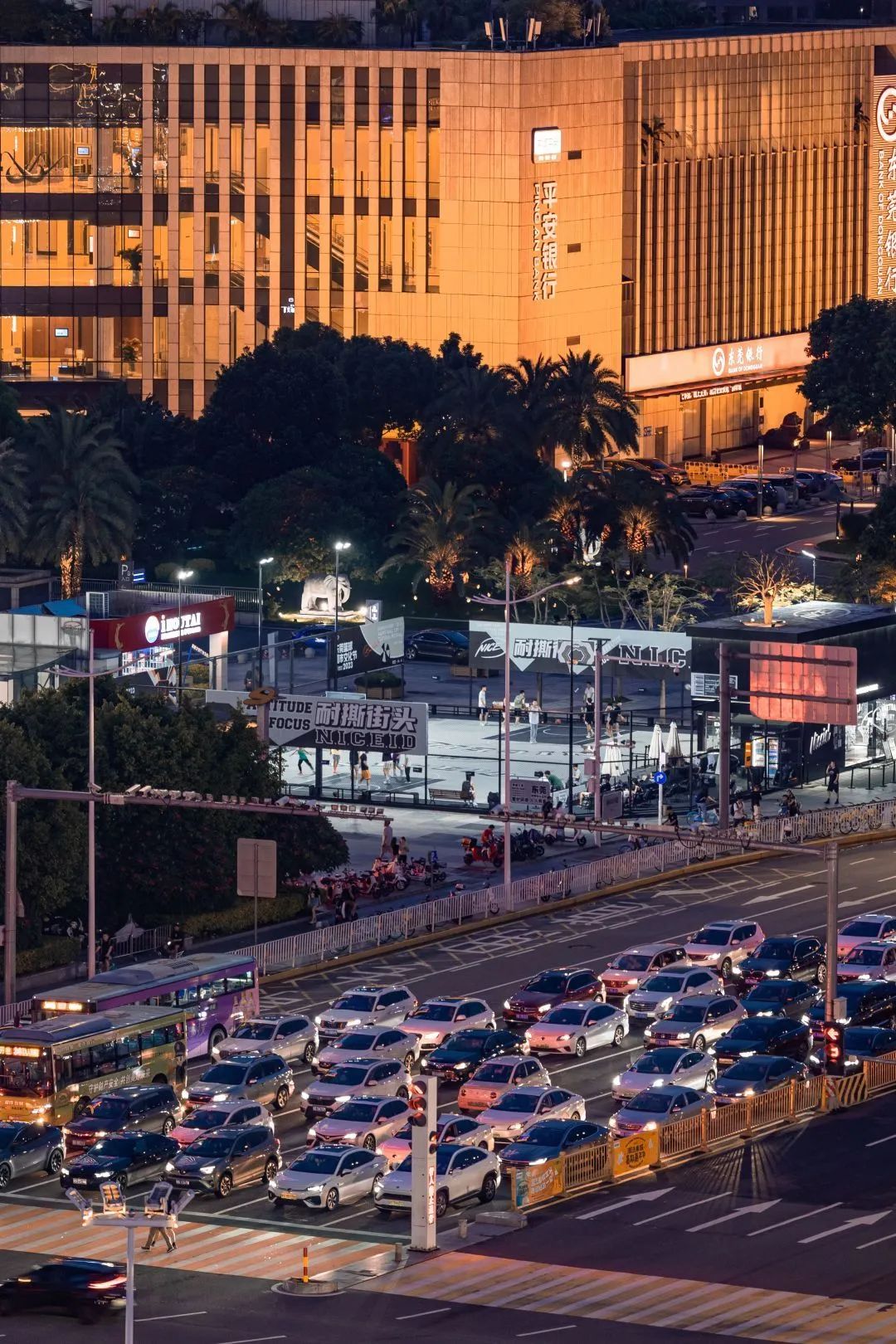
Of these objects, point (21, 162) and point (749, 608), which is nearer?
point (749, 608)

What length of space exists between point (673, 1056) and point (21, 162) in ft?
433

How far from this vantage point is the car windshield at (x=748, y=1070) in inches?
2963

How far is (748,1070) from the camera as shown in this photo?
75.6 meters

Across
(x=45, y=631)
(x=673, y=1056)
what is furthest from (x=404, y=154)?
(x=673, y=1056)

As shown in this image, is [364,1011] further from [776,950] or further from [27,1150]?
[27,1150]

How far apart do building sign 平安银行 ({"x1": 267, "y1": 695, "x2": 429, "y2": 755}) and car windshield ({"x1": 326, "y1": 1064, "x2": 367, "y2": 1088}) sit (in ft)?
117

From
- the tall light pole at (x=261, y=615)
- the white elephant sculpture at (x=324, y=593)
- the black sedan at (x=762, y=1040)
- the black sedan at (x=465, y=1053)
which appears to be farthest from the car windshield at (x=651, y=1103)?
the white elephant sculpture at (x=324, y=593)

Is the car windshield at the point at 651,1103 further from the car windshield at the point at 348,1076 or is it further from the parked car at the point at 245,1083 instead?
the parked car at the point at 245,1083

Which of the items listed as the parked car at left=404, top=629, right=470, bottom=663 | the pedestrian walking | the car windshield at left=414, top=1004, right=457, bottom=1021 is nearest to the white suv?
the car windshield at left=414, top=1004, right=457, bottom=1021

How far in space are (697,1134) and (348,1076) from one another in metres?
9.06

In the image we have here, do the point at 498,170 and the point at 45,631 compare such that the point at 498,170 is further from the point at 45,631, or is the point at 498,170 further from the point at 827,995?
the point at 827,995

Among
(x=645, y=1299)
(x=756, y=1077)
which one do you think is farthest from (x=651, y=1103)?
(x=645, y=1299)

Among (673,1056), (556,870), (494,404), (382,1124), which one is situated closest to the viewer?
(382,1124)

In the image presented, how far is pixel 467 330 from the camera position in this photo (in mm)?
196500
